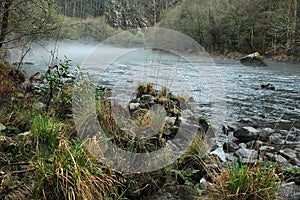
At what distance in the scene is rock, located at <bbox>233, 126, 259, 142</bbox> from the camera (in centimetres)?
551

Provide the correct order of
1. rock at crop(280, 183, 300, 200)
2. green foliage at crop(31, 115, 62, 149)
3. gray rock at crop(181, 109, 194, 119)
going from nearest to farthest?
rock at crop(280, 183, 300, 200) → green foliage at crop(31, 115, 62, 149) → gray rock at crop(181, 109, 194, 119)

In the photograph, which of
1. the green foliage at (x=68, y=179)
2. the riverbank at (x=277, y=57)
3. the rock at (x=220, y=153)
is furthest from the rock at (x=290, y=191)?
the riverbank at (x=277, y=57)

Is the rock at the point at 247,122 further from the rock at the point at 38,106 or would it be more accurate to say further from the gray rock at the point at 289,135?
the rock at the point at 38,106

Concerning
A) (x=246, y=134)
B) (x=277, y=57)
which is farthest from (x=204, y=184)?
(x=277, y=57)

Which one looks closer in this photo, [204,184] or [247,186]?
[247,186]

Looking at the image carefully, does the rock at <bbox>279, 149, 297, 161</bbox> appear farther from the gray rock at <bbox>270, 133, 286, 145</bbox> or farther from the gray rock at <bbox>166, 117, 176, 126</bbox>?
the gray rock at <bbox>166, 117, 176, 126</bbox>

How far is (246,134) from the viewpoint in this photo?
559 cm

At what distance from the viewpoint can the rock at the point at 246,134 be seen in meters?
5.51

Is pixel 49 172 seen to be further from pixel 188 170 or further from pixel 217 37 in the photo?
pixel 217 37

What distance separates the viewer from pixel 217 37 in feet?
119

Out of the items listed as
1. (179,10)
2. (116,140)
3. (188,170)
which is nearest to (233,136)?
(188,170)

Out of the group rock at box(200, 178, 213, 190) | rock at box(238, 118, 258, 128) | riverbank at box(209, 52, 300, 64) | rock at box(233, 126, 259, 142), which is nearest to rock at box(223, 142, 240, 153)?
rock at box(233, 126, 259, 142)

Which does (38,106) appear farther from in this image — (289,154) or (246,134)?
(289,154)

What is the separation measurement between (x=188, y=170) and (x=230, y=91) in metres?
7.94
